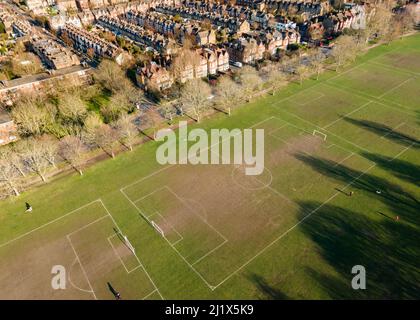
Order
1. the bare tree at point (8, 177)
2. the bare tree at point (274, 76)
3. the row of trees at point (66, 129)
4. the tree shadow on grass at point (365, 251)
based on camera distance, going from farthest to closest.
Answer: the bare tree at point (274, 76) < the row of trees at point (66, 129) < the bare tree at point (8, 177) < the tree shadow on grass at point (365, 251)

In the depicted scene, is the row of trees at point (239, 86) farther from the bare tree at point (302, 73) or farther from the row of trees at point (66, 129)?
the row of trees at point (66, 129)

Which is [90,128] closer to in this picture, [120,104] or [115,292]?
[120,104]

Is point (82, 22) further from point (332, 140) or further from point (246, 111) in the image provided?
point (332, 140)

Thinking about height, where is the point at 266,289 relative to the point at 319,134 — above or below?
below

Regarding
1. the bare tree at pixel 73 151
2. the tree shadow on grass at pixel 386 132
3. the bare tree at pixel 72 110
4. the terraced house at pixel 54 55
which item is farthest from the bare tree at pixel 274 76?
the terraced house at pixel 54 55

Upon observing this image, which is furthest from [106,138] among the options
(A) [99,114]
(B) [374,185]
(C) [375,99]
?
(C) [375,99]
